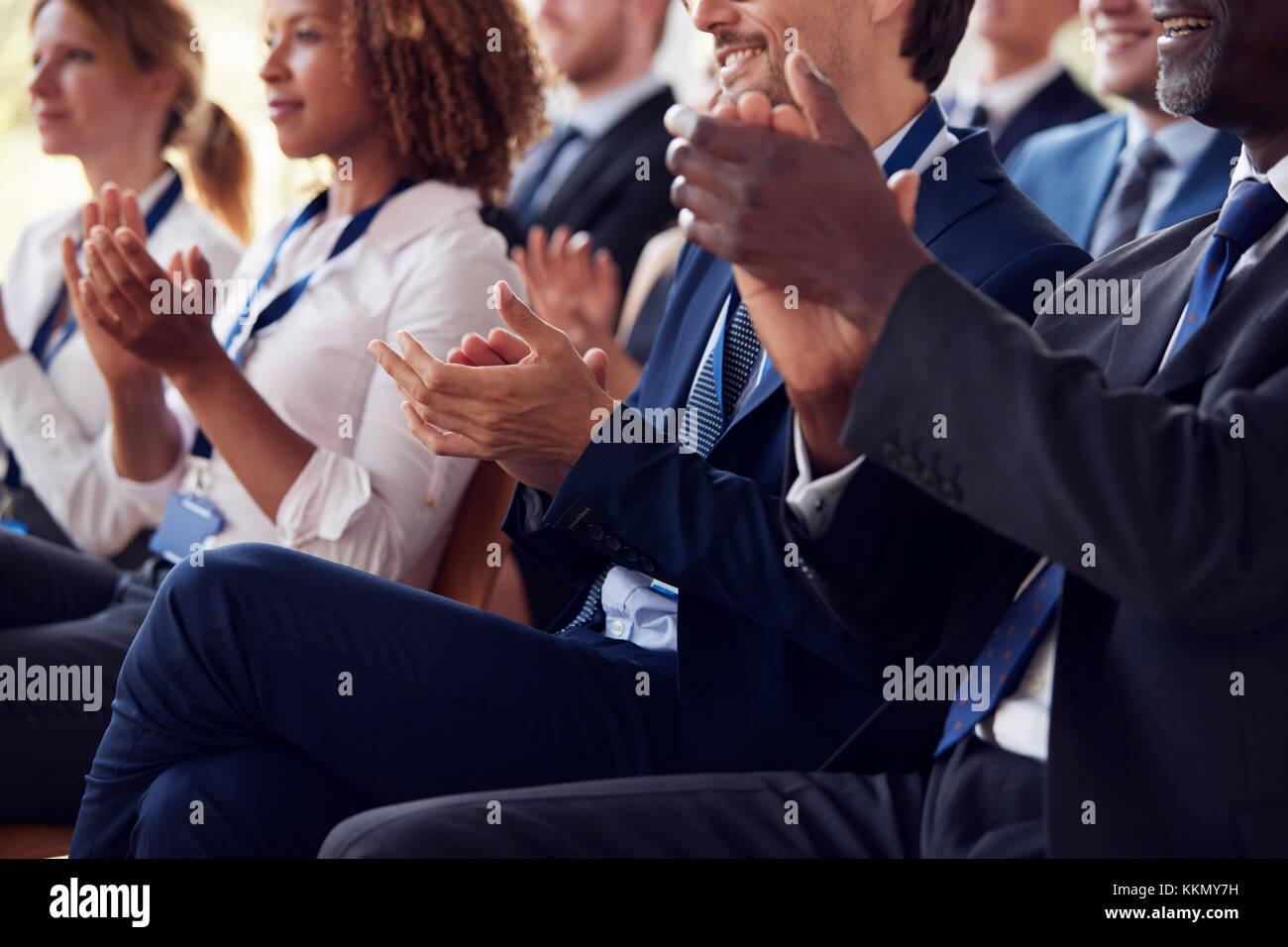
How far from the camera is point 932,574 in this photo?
1.21 meters

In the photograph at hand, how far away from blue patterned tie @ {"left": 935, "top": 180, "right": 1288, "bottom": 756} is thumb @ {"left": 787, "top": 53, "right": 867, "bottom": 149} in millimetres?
343

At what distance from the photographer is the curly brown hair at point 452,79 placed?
2.13m

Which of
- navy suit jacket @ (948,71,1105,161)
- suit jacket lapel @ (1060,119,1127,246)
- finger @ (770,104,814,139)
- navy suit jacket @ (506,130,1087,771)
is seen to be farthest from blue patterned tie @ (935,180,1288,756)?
navy suit jacket @ (948,71,1105,161)

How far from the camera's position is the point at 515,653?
135 cm

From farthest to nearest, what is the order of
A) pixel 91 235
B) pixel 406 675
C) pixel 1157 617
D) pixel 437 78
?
pixel 437 78 → pixel 91 235 → pixel 406 675 → pixel 1157 617

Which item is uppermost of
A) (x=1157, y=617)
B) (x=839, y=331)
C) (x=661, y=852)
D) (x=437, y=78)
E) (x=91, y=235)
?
(x=437, y=78)

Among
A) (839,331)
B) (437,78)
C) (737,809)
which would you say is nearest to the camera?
(839,331)

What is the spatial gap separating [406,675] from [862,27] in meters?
0.91

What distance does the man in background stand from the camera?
11.4 ft

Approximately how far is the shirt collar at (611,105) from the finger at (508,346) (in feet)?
8.33

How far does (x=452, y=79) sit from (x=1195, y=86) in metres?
1.31
